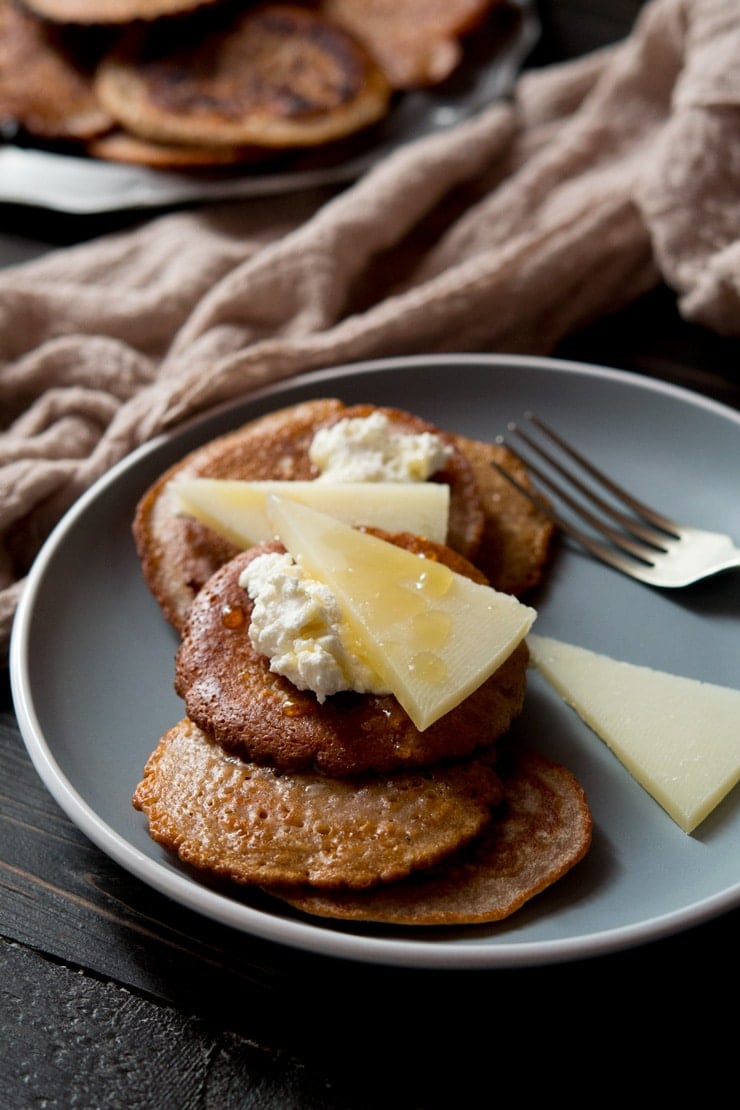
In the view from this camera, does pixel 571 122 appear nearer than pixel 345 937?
No

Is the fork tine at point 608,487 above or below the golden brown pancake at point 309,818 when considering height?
above

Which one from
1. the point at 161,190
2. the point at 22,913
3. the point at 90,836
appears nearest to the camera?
the point at 90,836

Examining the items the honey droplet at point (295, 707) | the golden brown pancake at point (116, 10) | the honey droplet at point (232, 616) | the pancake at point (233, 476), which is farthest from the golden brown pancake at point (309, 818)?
the golden brown pancake at point (116, 10)

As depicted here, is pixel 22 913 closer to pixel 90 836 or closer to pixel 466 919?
pixel 90 836

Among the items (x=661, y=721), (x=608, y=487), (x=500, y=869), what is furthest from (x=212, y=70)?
(x=500, y=869)

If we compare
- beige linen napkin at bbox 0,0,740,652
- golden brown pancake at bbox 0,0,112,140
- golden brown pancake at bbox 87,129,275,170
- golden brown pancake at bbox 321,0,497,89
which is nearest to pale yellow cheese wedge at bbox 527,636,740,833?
beige linen napkin at bbox 0,0,740,652

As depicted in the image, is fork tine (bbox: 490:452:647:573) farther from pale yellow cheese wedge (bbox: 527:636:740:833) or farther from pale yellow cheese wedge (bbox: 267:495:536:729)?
pale yellow cheese wedge (bbox: 267:495:536:729)

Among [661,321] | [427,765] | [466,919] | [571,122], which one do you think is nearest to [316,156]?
[571,122]

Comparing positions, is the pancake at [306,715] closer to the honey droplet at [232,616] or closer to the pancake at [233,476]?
the honey droplet at [232,616]
